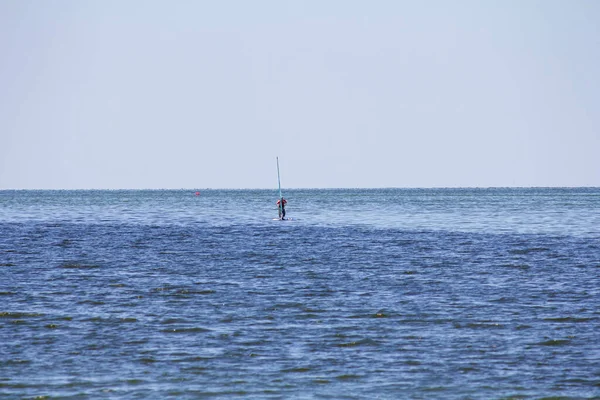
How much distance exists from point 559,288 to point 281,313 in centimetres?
1034

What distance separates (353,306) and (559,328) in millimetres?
5923

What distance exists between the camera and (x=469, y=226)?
238 feet

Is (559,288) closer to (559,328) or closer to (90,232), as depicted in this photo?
(559,328)

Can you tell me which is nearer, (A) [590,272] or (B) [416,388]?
(B) [416,388]

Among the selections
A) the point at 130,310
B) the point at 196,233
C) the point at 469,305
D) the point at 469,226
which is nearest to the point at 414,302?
the point at 469,305

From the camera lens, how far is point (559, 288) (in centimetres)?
2950

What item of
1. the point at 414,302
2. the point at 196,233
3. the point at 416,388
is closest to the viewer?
the point at 416,388

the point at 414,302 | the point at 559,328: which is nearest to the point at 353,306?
the point at 414,302

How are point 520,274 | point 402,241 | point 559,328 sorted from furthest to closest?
point 402,241 < point 520,274 < point 559,328

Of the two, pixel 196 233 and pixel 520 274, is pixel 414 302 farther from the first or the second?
pixel 196 233

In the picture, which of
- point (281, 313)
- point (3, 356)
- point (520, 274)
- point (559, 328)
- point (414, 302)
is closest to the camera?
point (3, 356)

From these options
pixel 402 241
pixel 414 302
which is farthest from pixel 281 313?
pixel 402 241

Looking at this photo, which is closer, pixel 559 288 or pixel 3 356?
pixel 3 356

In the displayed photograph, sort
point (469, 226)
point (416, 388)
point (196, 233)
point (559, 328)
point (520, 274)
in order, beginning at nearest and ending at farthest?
point (416, 388), point (559, 328), point (520, 274), point (196, 233), point (469, 226)
